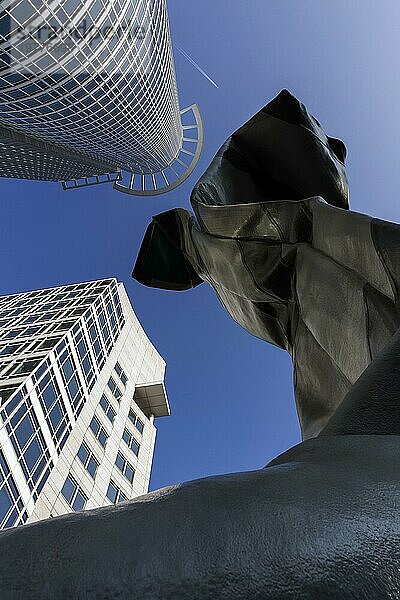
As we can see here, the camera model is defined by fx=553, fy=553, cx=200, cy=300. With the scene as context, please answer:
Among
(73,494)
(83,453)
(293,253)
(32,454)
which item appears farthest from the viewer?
(83,453)

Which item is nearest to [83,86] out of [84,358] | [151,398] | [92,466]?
[84,358]

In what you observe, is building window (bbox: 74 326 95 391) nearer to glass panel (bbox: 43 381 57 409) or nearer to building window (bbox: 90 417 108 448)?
building window (bbox: 90 417 108 448)

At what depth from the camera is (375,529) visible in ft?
2.76

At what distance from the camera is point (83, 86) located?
28.4 meters

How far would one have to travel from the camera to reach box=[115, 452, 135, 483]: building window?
3397cm

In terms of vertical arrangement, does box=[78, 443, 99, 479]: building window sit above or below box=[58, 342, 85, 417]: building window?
below

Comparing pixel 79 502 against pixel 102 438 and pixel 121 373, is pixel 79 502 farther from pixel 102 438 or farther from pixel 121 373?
pixel 121 373

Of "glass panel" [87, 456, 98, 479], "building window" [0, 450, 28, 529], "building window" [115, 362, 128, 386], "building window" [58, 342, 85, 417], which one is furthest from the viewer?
"building window" [115, 362, 128, 386]

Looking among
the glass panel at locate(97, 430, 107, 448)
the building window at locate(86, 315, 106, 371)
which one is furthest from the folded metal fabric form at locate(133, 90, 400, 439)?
the building window at locate(86, 315, 106, 371)

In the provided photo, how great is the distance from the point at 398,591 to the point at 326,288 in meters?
2.99

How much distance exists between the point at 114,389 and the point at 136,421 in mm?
4439

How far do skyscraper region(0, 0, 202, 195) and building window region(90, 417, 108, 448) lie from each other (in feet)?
54.2

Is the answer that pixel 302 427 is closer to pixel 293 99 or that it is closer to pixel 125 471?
pixel 293 99

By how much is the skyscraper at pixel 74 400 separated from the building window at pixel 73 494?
57 millimetres
